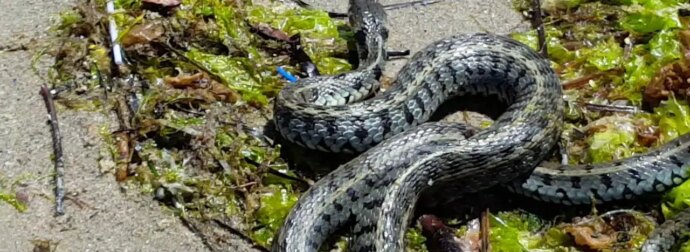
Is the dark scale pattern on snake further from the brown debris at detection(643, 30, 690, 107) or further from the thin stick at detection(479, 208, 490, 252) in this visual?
the brown debris at detection(643, 30, 690, 107)

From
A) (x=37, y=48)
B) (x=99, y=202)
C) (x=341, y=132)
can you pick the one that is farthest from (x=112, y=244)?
(x=37, y=48)

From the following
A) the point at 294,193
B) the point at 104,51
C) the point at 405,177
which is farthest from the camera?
the point at 104,51

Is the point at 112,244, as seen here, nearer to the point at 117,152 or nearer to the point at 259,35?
the point at 117,152

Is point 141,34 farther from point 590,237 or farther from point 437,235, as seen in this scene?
point 590,237

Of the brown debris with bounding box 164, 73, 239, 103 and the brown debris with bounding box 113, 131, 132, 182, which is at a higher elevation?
the brown debris with bounding box 164, 73, 239, 103

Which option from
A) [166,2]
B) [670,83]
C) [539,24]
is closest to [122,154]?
[166,2]

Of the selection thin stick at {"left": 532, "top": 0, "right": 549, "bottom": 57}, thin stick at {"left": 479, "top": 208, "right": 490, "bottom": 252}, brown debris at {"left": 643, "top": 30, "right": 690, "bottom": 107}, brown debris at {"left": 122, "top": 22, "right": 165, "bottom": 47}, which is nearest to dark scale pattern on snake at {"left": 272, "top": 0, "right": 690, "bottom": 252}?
thin stick at {"left": 479, "top": 208, "right": 490, "bottom": 252}
